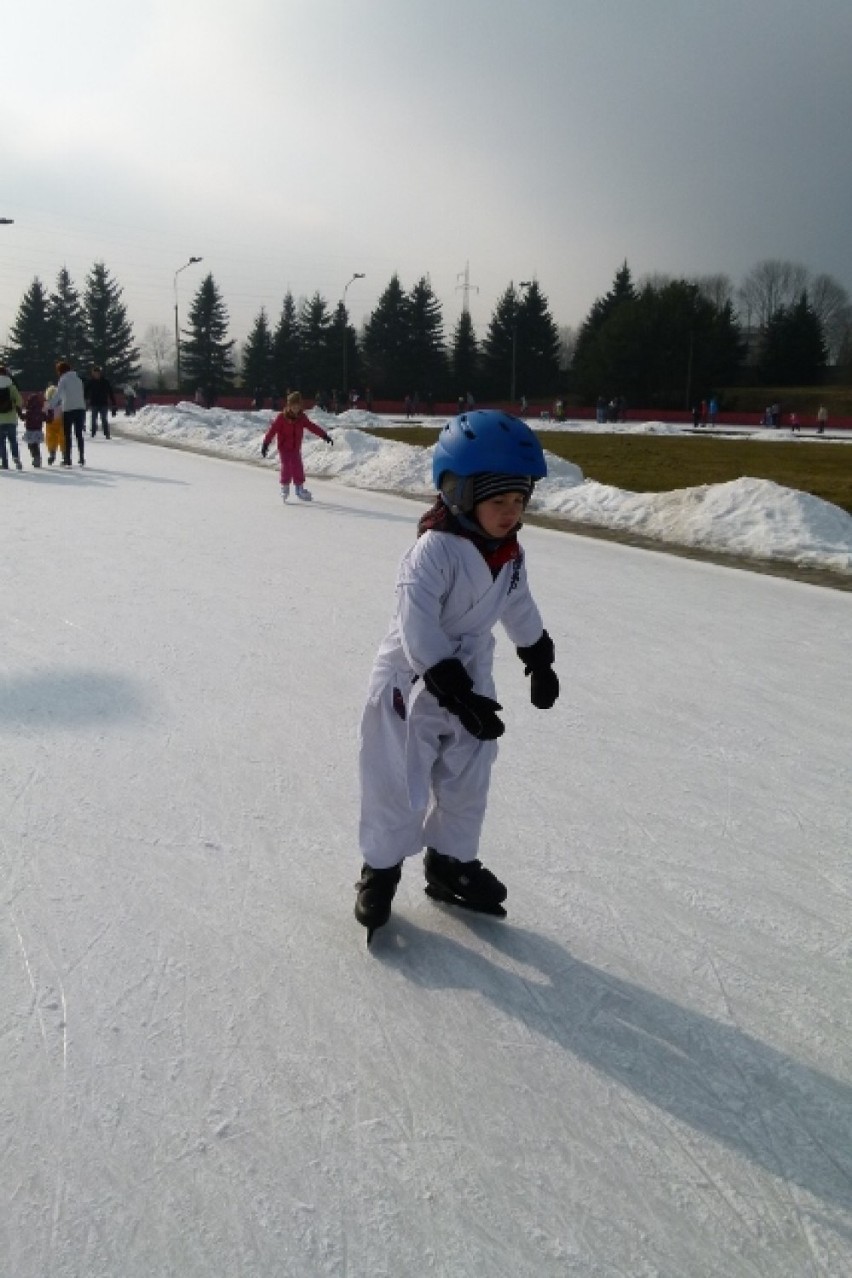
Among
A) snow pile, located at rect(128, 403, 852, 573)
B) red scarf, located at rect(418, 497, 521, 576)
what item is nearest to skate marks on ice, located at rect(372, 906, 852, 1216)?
red scarf, located at rect(418, 497, 521, 576)

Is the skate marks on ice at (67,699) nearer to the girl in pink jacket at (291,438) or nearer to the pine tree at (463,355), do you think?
the girl in pink jacket at (291,438)

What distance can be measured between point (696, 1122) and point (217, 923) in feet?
4.03

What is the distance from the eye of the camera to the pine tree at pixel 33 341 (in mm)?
61406

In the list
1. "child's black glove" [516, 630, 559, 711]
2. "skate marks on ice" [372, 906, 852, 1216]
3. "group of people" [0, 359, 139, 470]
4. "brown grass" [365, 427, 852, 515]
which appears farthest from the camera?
"brown grass" [365, 427, 852, 515]

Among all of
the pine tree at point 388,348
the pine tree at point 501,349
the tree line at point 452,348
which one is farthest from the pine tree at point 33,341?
the pine tree at point 501,349

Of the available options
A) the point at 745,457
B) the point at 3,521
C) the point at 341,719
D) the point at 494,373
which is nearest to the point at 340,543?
the point at 3,521

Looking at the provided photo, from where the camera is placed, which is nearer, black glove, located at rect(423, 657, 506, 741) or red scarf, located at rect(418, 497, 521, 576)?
black glove, located at rect(423, 657, 506, 741)

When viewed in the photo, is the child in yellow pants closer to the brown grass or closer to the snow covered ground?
the brown grass

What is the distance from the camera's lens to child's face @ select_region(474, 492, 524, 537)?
86.0 inches

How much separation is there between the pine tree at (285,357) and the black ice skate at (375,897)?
2505 inches

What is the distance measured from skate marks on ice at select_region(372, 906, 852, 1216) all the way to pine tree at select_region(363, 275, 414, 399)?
64341 mm

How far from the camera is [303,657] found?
15.9 ft

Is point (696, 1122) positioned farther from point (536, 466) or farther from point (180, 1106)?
point (536, 466)

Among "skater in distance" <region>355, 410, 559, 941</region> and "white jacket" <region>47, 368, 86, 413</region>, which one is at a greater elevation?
"white jacket" <region>47, 368, 86, 413</region>
